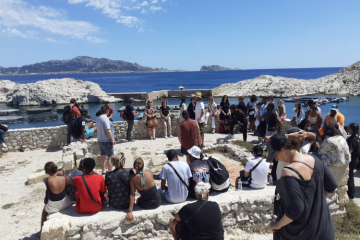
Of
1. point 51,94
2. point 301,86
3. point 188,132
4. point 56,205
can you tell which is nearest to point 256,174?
point 188,132

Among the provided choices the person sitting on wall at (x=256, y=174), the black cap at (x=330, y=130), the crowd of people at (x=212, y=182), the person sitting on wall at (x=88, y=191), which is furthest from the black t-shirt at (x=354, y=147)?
the person sitting on wall at (x=88, y=191)

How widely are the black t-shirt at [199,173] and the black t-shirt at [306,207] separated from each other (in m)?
1.76

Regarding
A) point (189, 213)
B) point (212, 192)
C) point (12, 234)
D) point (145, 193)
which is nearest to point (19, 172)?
point (12, 234)

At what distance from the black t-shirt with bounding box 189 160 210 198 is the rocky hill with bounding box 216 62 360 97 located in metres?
45.5

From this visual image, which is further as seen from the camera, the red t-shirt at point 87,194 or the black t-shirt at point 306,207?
the red t-shirt at point 87,194

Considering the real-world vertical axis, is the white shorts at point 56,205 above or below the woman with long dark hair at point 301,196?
below

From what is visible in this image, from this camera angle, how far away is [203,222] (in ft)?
9.75

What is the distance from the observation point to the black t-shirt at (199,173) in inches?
171

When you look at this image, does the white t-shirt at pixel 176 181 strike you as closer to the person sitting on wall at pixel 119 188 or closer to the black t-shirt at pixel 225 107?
the person sitting on wall at pixel 119 188

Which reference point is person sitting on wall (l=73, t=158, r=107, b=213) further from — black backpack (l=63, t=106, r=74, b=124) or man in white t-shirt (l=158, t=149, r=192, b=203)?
black backpack (l=63, t=106, r=74, b=124)

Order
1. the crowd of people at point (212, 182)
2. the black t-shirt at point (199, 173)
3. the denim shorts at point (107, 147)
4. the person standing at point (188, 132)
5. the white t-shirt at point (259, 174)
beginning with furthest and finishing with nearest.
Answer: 1. the person standing at point (188, 132)
2. the denim shorts at point (107, 147)
3. the white t-shirt at point (259, 174)
4. the black t-shirt at point (199, 173)
5. the crowd of people at point (212, 182)

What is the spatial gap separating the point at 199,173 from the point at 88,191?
5.70 feet

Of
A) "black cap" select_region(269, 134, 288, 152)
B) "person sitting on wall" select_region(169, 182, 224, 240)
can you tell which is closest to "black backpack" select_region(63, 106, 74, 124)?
"person sitting on wall" select_region(169, 182, 224, 240)

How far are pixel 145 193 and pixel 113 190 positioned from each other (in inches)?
19.6
